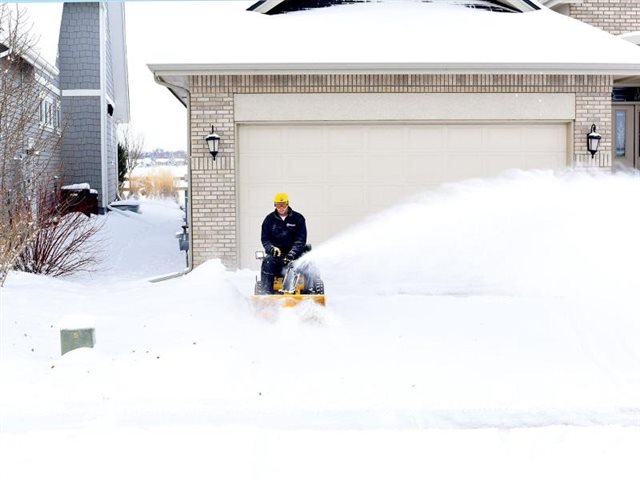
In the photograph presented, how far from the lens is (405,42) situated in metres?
13.9

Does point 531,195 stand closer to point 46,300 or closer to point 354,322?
point 354,322

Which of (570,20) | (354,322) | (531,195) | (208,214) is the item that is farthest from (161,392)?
(570,20)

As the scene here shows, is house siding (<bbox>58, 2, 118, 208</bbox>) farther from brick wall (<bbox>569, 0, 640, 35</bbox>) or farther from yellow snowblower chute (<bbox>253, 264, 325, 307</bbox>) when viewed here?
yellow snowblower chute (<bbox>253, 264, 325, 307</bbox>)

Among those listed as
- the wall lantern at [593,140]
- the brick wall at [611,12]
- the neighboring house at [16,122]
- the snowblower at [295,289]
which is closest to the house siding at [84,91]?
the neighboring house at [16,122]

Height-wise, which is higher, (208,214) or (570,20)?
(570,20)

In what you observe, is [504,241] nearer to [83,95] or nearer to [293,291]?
[293,291]

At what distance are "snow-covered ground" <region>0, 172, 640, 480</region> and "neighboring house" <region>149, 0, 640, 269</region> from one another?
1.82 ft

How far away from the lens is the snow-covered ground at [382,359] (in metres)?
5.35

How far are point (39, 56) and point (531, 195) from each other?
14.8 meters

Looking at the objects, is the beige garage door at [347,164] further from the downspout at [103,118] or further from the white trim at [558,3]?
the downspout at [103,118]

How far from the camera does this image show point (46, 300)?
10688mm

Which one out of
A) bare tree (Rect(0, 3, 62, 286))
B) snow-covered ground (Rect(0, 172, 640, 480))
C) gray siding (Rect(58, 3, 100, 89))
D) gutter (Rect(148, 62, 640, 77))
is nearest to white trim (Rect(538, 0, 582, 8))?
gutter (Rect(148, 62, 640, 77))

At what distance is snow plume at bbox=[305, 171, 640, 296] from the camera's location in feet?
37.8

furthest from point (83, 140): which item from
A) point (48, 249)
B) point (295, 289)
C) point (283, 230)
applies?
point (295, 289)
